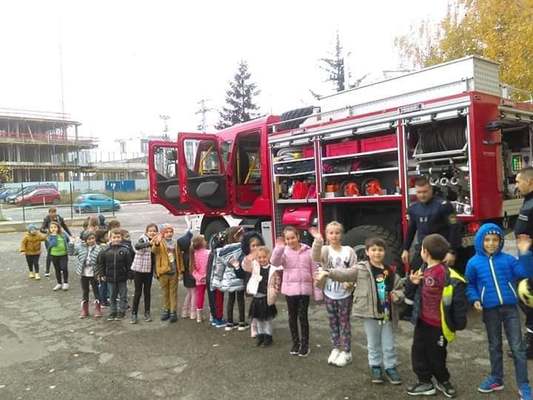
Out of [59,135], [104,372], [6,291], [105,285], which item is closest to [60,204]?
[6,291]

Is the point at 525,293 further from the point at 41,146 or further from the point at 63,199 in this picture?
the point at 41,146

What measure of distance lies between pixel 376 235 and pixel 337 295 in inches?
90.0

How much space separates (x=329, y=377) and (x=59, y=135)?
78347mm

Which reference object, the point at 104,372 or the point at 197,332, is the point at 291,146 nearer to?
the point at 197,332

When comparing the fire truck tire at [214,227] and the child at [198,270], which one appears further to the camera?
the fire truck tire at [214,227]

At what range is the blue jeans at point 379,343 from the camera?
4324 mm

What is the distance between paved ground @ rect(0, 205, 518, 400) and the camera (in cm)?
430

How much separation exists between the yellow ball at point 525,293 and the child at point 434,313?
43 cm

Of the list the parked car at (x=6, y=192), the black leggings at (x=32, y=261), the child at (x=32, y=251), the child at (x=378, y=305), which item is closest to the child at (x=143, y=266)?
the child at (x=378, y=305)

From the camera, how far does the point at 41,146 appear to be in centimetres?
7000

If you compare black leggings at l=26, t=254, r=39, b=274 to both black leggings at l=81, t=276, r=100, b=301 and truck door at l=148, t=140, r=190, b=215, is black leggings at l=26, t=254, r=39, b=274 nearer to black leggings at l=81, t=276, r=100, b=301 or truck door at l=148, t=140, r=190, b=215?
truck door at l=148, t=140, r=190, b=215

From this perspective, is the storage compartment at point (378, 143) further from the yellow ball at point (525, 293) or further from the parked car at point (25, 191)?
the parked car at point (25, 191)

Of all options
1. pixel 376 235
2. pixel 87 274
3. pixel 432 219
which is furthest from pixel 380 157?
pixel 87 274

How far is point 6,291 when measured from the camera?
912 centimetres
